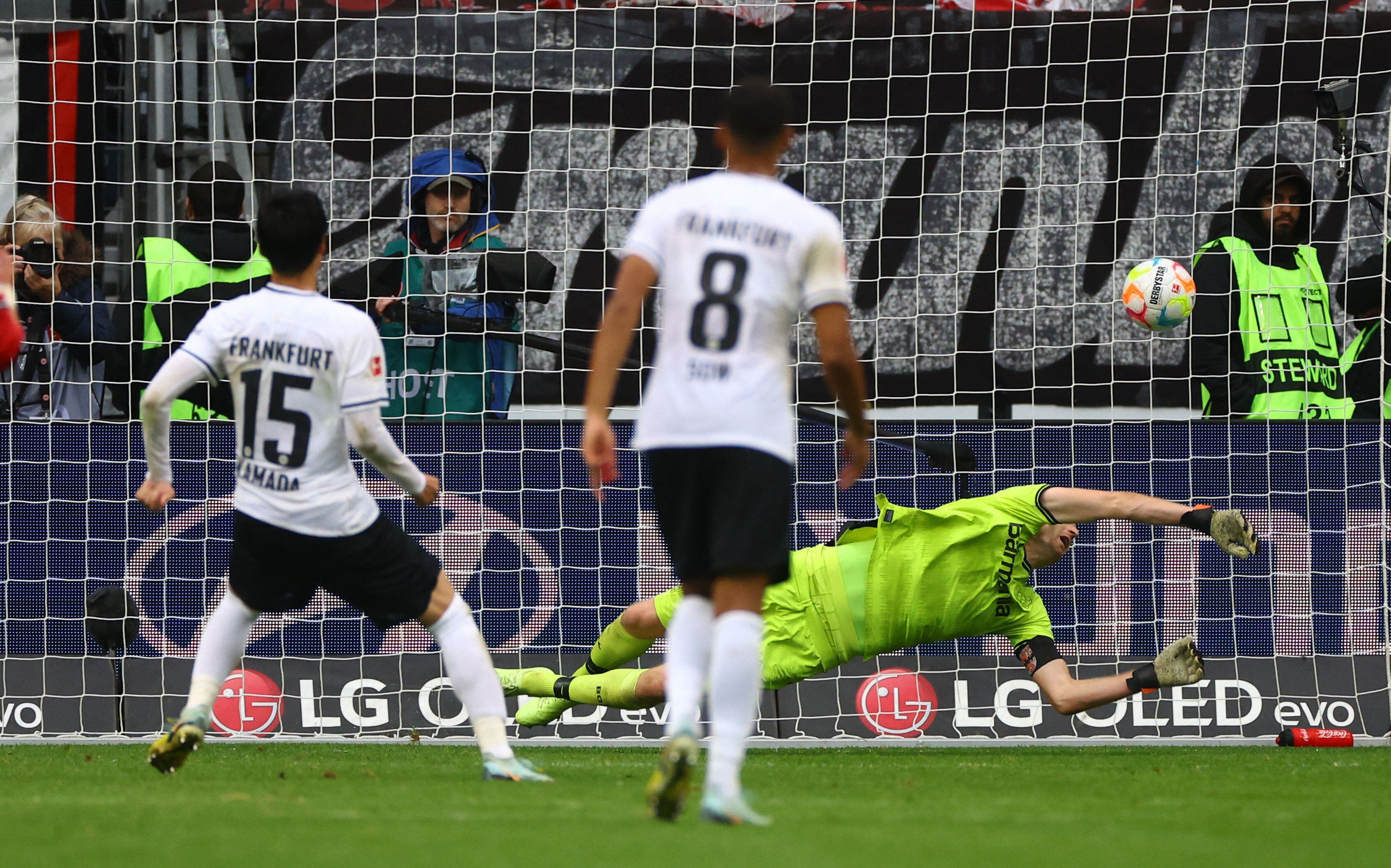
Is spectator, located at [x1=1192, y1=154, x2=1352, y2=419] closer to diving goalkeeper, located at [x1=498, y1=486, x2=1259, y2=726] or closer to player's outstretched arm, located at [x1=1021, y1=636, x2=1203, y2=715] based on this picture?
diving goalkeeper, located at [x1=498, y1=486, x2=1259, y2=726]

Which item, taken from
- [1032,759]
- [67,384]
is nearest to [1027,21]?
[1032,759]

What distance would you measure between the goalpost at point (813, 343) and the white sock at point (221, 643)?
3.20m

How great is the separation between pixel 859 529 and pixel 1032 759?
3.85 ft

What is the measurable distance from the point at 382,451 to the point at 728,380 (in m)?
1.70

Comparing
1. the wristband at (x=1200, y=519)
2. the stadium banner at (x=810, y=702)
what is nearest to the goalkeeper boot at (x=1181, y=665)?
the wristband at (x=1200, y=519)

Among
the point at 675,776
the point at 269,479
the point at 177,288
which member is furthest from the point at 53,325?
the point at 675,776

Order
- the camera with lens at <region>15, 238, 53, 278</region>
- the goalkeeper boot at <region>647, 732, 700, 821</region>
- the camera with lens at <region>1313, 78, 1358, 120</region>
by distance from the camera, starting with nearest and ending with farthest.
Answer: the goalkeeper boot at <region>647, 732, 700, 821</region>
the camera with lens at <region>1313, 78, 1358, 120</region>
the camera with lens at <region>15, 238, 53, 278</region>

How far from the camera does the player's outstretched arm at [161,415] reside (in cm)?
547

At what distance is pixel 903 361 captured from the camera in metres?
10.3

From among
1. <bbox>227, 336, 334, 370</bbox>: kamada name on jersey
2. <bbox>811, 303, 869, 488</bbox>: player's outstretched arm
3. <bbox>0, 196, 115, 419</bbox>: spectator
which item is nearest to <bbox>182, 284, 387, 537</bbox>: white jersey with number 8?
<bbox>227, 336, 334, 370</bbox>: kamada name on jersey

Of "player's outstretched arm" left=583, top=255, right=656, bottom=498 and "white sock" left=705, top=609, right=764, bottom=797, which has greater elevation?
→ "player's outstretched arm" left=583, top=255, right=656, bottom=498

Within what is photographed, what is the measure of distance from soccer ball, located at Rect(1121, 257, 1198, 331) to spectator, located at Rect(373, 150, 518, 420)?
3.21 m

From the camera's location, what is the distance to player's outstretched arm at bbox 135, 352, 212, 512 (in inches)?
215

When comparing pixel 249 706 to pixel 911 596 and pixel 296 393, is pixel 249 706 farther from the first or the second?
pixel 296 393
